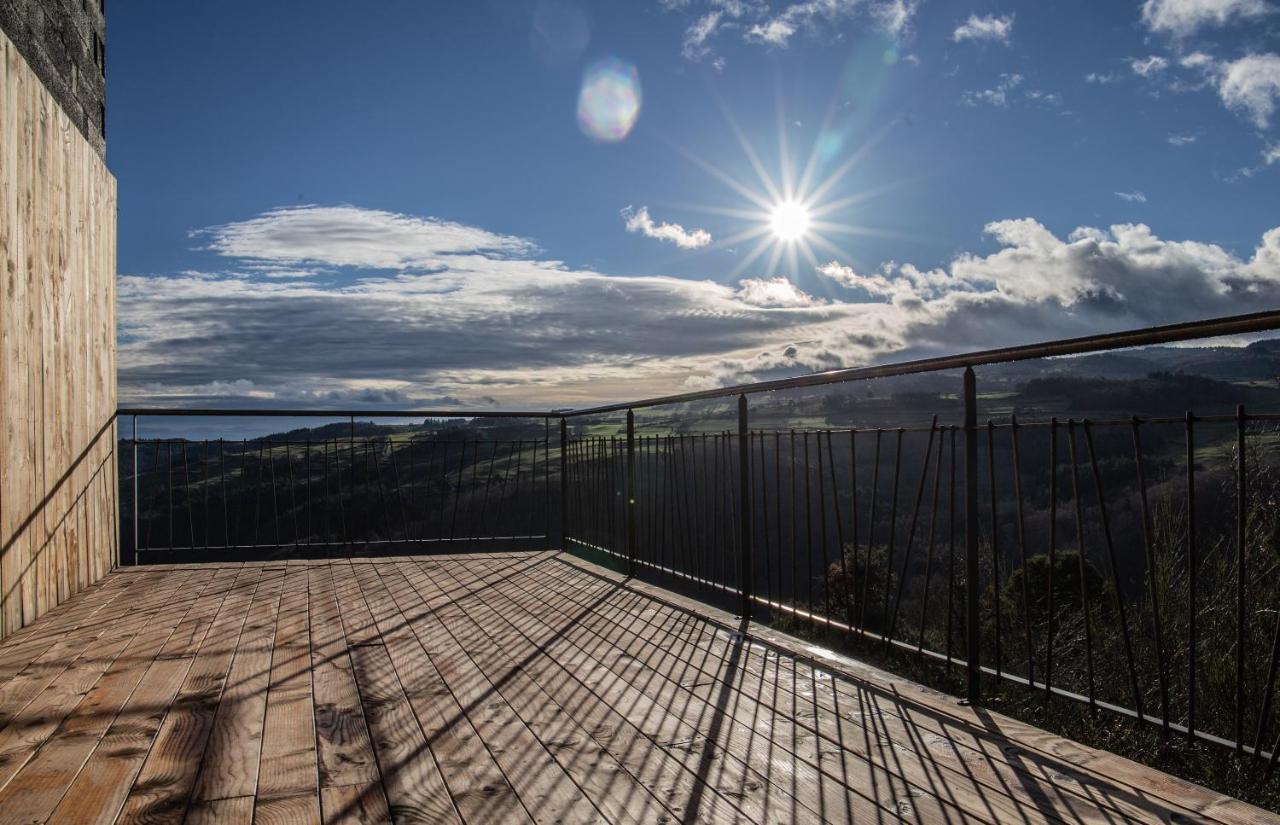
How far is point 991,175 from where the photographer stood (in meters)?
9.39

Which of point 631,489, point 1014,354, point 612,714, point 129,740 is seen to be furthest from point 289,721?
point 631,489

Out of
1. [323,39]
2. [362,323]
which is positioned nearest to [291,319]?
[362,323]

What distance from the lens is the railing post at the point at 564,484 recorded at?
5566 millimetres

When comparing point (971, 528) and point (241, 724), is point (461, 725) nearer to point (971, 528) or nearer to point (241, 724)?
point (241, 724)

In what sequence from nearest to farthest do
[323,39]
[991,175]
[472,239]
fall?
1. [323,39]
2. [991,175]
3. [472,239]

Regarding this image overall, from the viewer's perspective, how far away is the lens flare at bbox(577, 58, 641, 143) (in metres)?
7.80

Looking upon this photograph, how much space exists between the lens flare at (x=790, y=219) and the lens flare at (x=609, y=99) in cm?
249

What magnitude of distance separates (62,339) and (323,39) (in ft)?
11.7

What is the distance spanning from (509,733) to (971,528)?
4.31 ft

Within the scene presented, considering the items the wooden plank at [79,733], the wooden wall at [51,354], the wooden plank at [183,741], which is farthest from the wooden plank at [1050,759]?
the wooden wall at [51,354]

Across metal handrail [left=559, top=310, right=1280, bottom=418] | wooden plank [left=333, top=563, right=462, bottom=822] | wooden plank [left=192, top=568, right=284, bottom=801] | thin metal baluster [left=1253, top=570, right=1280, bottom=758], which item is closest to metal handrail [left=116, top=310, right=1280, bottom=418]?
metal handrail [left=559, top=310, right=1280, bottom=418]

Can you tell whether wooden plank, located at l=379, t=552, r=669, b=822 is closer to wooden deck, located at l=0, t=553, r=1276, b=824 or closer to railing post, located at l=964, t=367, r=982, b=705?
wooden deck, located at l=0, t=553, r=1276, b=824

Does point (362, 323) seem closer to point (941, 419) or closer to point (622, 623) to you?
point (622, 623)

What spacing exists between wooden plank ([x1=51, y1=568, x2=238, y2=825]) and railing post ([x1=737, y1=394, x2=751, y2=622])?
6.59 feet
